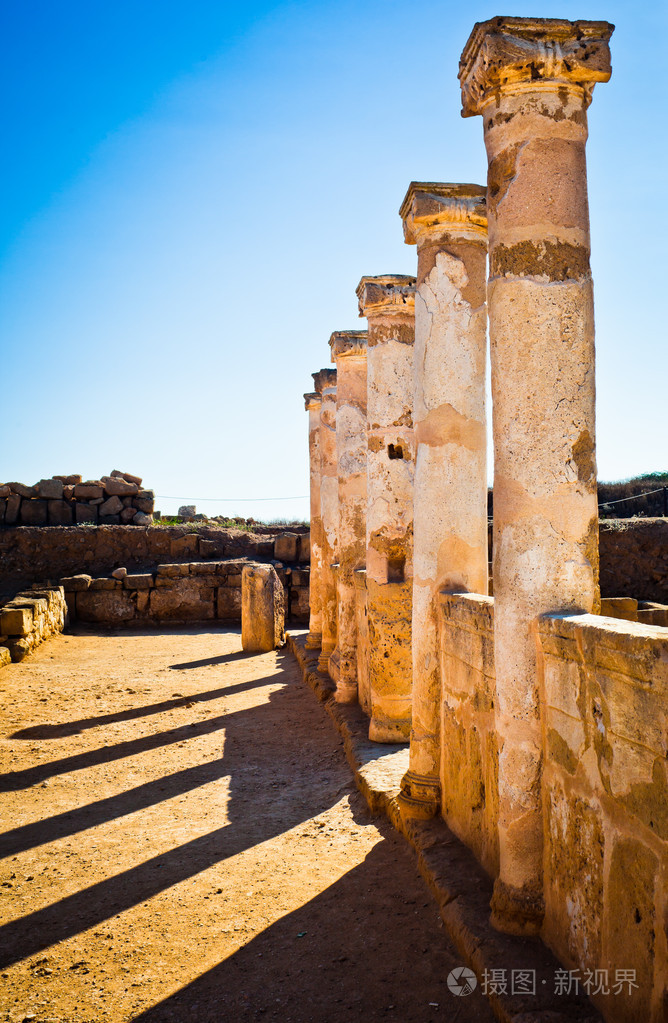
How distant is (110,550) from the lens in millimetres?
16359

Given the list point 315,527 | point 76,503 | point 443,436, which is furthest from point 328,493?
point 76,503

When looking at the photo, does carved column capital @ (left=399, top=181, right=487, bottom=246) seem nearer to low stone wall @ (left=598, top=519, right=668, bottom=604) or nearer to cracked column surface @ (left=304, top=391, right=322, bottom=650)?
cracked column surface @ (left=304, top=391, right=322, bottom=650)

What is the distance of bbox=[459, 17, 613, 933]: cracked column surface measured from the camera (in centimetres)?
292

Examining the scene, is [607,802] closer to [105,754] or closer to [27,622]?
[105,754]

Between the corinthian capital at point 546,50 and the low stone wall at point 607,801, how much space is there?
2.17m

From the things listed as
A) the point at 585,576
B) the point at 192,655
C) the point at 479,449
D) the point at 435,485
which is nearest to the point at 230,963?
the point at 585,576

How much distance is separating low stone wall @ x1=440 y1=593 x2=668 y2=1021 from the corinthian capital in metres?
2.17

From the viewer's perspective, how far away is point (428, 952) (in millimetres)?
3164

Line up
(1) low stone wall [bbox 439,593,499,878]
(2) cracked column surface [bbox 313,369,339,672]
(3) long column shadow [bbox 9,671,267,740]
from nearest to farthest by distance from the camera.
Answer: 1. (1) low stone wall [bbox 439,593,499,878]
2. (3) long column shadow [bbox 9,671,267,740]
3. (2) cracked column surface [bbox 313,369,339,672]

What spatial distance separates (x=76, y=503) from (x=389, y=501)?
12.9 metres

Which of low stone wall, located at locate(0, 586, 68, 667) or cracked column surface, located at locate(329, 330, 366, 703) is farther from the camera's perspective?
low stone wall, located at locate(0, 586, 68, 667)

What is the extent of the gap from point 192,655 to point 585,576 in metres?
9.35

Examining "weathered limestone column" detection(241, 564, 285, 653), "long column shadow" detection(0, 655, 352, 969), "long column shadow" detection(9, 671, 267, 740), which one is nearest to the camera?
"long column shadow" detection(0, 655, 352, 969)

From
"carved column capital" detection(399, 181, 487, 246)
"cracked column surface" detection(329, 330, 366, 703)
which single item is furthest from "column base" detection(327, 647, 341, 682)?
"carved column capital" detection(399, 181, 487, 246)
